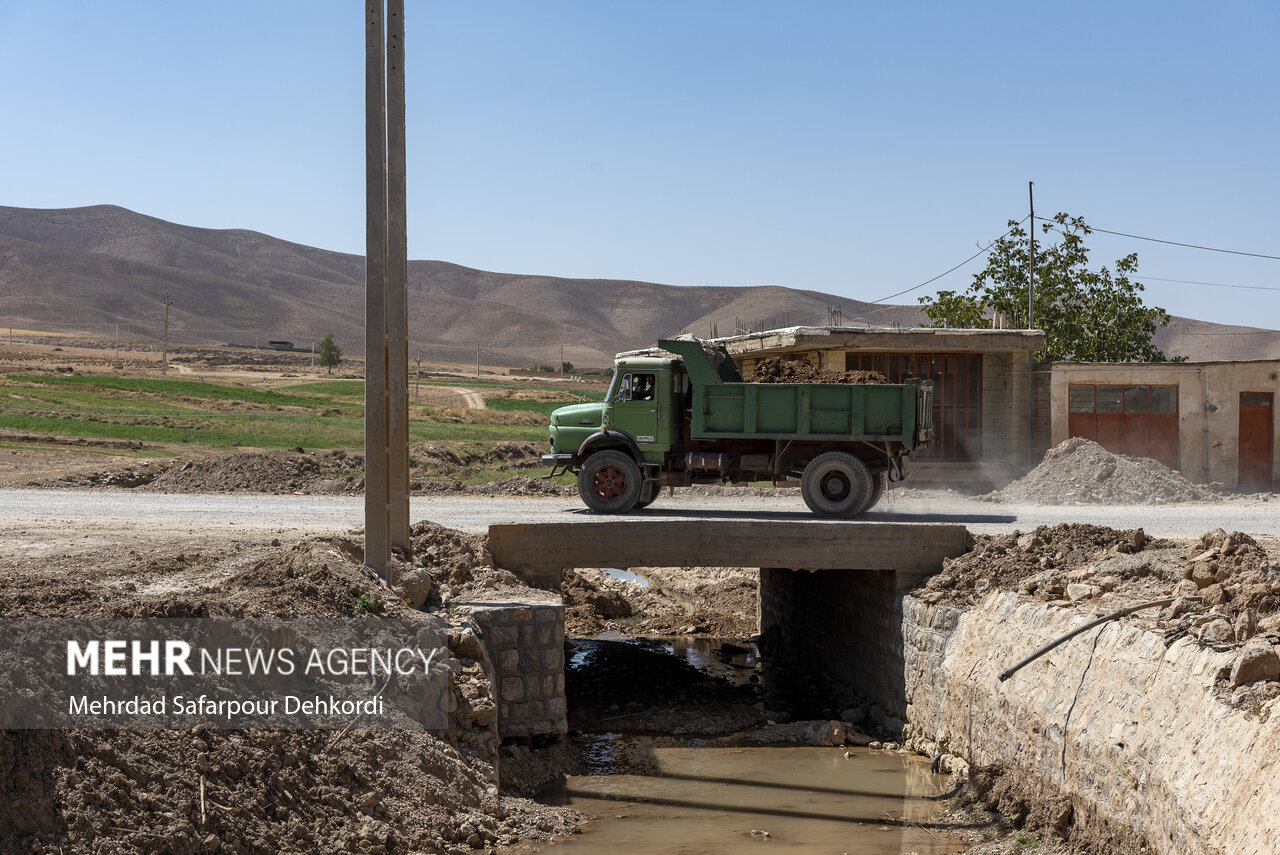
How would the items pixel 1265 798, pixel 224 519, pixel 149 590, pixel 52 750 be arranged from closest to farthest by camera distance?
pixel 1265 798
pixel 52 750
pixel 149 590
pixel 224 519

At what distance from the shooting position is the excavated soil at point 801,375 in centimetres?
1778

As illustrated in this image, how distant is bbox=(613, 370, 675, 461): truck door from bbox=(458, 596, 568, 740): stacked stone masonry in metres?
5.80

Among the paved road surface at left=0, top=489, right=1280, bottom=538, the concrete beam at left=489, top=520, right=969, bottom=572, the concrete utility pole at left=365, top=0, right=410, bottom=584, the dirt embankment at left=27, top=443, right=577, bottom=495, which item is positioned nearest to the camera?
the concrete utility pole at left=365, top=0, right=410, bottom=584

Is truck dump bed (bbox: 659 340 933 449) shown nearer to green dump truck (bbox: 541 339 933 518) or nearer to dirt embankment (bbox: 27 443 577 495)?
green dump truck (bbox: 541 339 933 518)

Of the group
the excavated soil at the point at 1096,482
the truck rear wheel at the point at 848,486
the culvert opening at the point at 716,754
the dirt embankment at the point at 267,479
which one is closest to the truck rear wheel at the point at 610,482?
the culvert opening at the point at 716,754

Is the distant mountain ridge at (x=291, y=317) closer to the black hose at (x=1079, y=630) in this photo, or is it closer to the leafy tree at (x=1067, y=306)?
the leafy tree at (x=1067, y=306)

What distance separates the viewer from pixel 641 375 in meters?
17.6

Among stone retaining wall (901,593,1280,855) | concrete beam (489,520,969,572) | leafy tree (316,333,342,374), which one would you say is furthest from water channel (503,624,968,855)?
leafy tree (316,333,342,374)

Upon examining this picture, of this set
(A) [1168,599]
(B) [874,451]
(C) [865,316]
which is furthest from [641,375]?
(C) [865,316]

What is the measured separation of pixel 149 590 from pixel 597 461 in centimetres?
827

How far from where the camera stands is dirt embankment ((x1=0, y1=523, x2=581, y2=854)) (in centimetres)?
711

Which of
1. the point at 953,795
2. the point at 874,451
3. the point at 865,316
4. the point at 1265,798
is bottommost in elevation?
the point at 953,795

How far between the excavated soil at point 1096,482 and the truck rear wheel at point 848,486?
21.0 feet

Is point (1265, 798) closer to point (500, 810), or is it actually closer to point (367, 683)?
point (500, 810)
